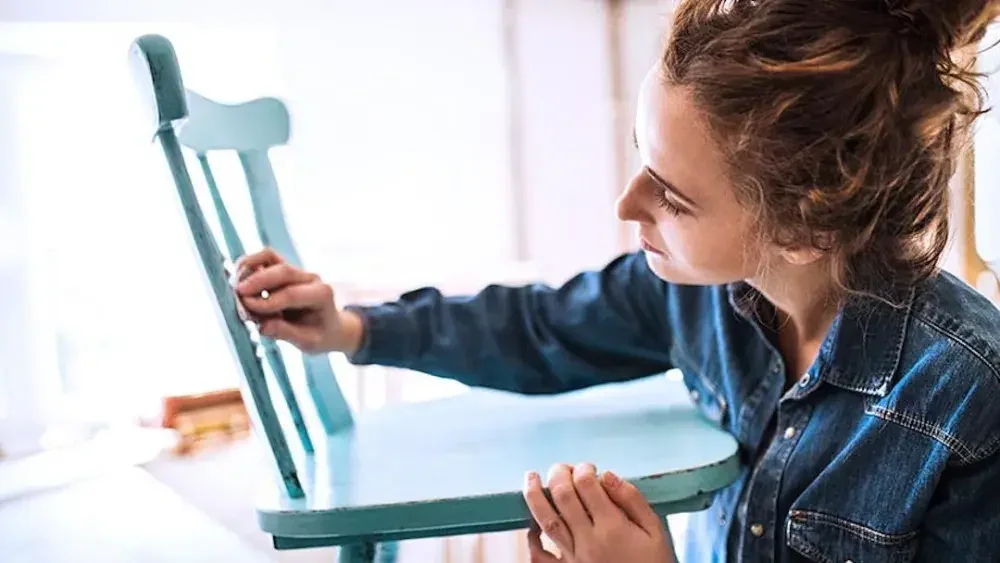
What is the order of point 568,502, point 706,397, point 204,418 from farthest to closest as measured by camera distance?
point 204,418 < point 706,397 < point 568,502

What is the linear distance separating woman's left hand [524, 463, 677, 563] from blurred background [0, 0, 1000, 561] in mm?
568

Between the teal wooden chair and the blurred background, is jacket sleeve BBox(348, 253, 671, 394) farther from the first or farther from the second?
the blurred background

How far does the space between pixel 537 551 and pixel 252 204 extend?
0.36 meters

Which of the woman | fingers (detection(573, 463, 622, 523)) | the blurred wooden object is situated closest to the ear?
the woman

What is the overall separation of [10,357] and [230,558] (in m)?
0.36

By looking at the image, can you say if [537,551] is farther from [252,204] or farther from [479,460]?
[252,204]

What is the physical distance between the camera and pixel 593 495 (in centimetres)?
60

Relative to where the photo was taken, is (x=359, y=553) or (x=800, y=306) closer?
(x=359, y=553)

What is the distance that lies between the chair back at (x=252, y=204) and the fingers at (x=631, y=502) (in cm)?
19

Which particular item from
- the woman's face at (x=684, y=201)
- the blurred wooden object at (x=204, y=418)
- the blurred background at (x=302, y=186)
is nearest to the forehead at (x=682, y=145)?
the woman's face at (x=684, y=201)

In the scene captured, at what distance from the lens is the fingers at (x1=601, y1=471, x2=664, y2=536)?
607 mm

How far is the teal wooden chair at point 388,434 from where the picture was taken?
60 centimetres

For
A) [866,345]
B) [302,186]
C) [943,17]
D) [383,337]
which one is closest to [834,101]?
[943,17]

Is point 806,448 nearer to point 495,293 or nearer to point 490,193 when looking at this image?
point 495,293
